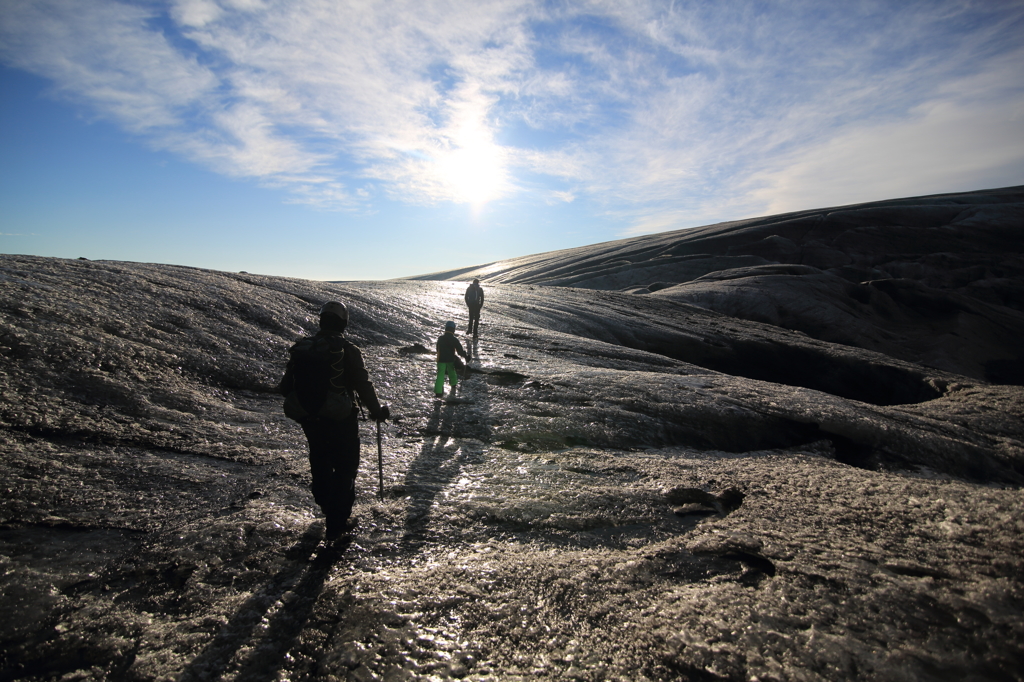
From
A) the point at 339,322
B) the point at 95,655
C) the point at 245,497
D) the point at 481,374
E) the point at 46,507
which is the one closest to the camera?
the point at 95,655

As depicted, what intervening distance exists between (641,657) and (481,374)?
318 inches

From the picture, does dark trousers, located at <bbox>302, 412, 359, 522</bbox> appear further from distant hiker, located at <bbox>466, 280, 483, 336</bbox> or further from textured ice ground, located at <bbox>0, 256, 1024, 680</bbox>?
distant hiker, located at <bbox>466, 280, 483, 336</bbox>

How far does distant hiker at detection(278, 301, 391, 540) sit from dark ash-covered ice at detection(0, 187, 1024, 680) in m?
0.39

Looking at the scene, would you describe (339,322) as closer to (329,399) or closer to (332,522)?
(329,399)

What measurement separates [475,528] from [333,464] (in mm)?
1458

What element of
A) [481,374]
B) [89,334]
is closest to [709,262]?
[481,374]

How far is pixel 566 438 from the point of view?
25.7 feet

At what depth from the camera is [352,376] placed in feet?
15.8

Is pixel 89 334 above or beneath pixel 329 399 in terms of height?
above

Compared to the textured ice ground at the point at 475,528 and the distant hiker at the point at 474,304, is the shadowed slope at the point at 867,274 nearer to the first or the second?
the distant hiker at the point at 474,304

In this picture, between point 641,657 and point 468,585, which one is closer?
point 641,657

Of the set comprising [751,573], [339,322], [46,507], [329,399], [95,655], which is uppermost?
[339,322]

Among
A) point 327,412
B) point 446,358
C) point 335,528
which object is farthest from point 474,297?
point 335,528

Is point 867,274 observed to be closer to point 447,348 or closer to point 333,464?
point 447,348
